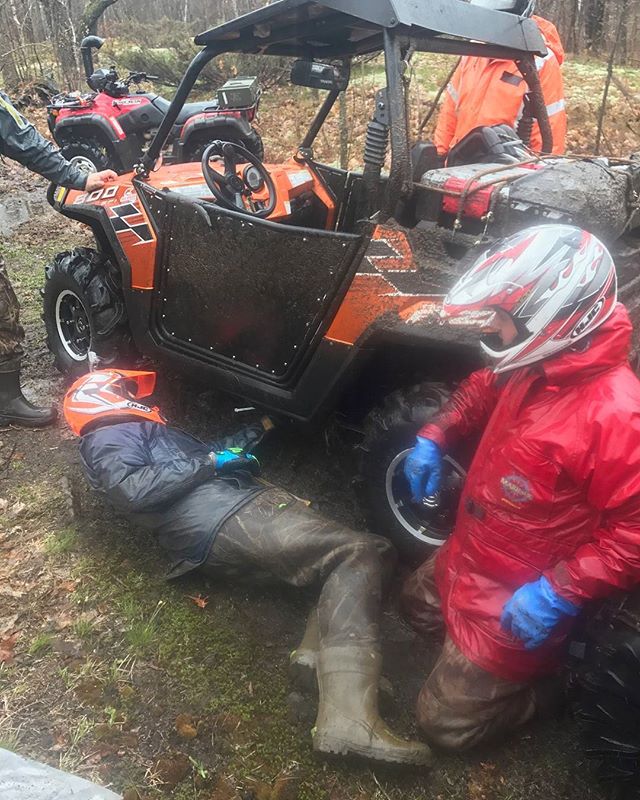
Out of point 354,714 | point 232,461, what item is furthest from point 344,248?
point 354,714

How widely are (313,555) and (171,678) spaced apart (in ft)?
2.02

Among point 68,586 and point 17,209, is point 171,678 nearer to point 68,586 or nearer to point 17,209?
point 68,586

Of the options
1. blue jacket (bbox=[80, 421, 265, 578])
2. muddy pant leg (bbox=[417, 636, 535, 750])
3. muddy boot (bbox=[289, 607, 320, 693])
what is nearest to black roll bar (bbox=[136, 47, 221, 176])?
blue jacket (bbox=[80, 421, 265, 578])

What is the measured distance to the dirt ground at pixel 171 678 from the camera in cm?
195

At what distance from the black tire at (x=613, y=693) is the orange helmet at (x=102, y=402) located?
1.85 metres

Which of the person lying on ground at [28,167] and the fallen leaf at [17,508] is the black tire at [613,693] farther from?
the person lying on ground at [28,167]

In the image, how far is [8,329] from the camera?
362 cm

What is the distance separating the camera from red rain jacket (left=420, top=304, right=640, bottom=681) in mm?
1740

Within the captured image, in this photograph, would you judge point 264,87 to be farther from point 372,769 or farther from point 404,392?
point 372,769

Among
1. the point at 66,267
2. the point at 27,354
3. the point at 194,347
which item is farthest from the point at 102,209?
the point at 27,354

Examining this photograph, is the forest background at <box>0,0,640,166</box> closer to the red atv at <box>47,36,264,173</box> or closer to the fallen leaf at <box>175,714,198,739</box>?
the red atv at <box>47,36,264,173</box>

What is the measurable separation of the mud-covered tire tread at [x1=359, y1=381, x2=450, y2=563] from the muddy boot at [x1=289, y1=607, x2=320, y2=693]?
598 millimetres

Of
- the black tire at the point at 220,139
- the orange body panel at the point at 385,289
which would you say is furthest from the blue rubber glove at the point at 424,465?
the black tire at the point at 220,139

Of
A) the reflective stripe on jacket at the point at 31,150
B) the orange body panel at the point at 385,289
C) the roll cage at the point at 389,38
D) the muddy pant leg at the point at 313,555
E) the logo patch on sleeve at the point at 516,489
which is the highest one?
the roll cage at the point at 389,38
